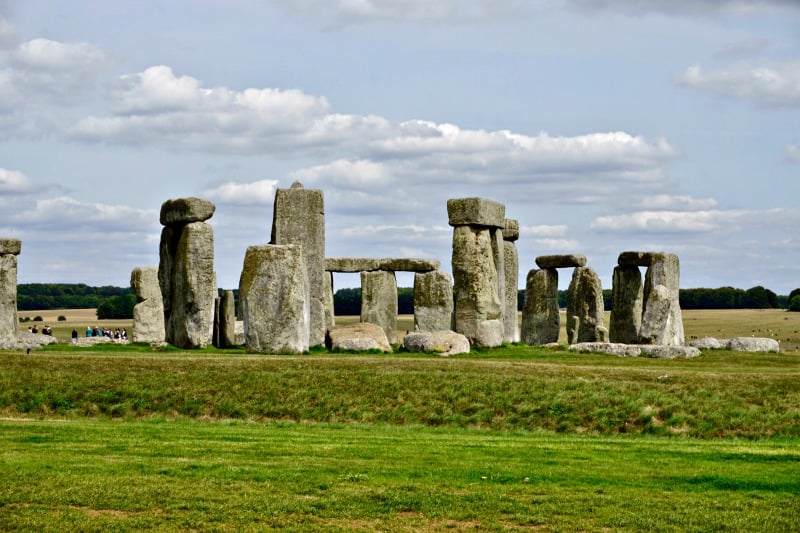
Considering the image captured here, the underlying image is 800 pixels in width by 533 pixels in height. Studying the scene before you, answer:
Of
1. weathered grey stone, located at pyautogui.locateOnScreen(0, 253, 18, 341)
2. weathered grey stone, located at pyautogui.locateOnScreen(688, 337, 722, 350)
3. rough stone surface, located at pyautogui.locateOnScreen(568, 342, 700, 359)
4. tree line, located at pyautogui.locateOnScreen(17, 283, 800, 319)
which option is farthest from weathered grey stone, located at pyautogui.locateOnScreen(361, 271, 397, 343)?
tree line, located at pyautogui.locateOnScreen(17, 283, 800, 319)

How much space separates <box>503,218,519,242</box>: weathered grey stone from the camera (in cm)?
4260

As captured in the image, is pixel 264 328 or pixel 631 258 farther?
pixel 631 258

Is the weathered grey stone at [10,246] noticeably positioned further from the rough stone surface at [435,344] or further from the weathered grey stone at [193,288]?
the rough stone surface at [435,344]

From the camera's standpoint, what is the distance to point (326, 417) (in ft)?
70.9

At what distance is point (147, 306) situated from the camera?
39031 mm

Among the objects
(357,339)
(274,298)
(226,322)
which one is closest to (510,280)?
(226,322)

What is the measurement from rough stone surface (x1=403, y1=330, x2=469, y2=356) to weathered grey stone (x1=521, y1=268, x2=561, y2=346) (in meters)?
12.5

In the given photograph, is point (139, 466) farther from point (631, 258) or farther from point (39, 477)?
point (631, 258)

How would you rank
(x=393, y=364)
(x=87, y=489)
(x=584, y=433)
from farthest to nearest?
(x=393, y=364), (x=584, y=433), (x=87, y=489)

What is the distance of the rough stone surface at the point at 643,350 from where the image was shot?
31250mm

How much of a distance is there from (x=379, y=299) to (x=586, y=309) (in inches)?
295

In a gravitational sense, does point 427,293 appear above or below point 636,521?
above

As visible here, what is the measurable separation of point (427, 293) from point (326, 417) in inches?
718

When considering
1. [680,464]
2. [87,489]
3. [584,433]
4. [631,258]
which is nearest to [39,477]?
[87,489]
